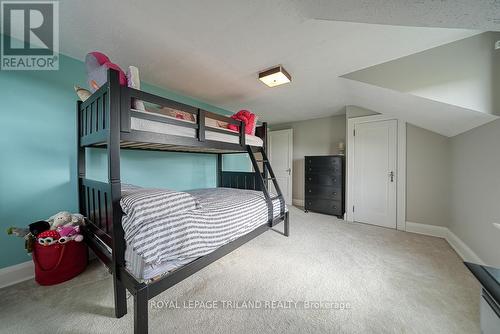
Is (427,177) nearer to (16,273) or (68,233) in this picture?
(68,233)

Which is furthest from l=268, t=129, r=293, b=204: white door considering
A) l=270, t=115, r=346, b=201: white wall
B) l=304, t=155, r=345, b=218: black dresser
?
l=304, t=155, r=345, b=218: black dresser

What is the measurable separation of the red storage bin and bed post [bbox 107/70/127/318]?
0.86 metres

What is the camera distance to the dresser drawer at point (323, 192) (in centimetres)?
345

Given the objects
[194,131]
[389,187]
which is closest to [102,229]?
[194,131]

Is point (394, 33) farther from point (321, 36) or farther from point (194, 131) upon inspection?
point (194, 131)

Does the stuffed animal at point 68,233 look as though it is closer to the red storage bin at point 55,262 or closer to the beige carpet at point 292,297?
the red storage bin at point 55,262

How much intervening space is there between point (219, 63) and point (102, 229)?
79.1 inches

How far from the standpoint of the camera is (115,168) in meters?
1.05

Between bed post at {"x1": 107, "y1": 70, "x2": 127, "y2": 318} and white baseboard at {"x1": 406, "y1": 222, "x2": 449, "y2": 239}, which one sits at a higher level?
bed post at {"x1": 107, "y1": 70, "x2": 127, "y2": 318}

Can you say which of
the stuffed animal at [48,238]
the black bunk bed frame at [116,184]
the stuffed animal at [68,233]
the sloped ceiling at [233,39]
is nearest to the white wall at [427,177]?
the sloped ceiling at [233,39]

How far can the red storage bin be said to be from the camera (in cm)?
142

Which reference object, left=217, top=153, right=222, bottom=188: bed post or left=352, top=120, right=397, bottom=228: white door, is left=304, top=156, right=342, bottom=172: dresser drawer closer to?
left=352, top=120, right=397, bottom=228: white door

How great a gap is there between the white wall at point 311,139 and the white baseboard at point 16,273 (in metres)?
4.48

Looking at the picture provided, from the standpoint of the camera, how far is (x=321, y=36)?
150cm
